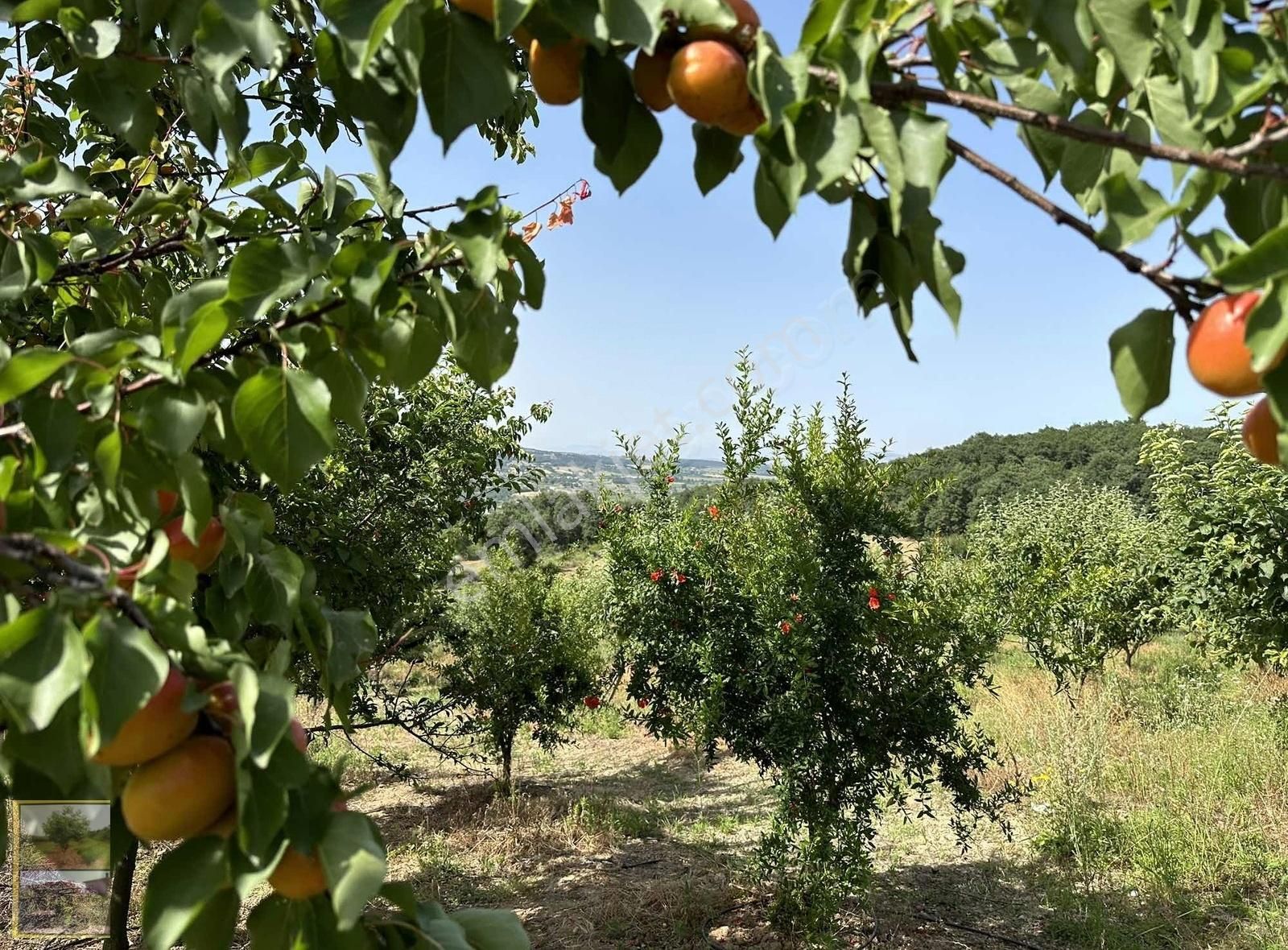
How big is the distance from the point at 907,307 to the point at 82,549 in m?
0.58

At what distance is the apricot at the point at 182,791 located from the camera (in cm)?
50

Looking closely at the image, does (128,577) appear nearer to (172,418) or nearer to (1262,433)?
(172,418)

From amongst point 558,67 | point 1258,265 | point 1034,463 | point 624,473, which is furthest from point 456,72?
point 1034,463

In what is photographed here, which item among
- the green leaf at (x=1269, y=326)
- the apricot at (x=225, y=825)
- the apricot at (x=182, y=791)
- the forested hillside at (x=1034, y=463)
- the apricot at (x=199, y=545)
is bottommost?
the apricot at (x=225, y=825)

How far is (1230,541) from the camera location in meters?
6.72

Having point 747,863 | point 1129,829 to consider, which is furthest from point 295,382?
point 1129,829

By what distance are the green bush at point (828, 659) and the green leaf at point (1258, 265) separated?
10.9ft

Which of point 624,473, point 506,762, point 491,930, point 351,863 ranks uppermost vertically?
point 624,473

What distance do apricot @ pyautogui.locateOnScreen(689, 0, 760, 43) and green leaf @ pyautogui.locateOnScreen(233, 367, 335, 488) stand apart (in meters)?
0.37

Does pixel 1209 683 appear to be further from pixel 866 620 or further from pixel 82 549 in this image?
pixel 82 549

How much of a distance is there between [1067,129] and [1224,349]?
0.16m

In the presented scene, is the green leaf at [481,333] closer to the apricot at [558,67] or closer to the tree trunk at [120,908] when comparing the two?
the apricot at [558,67]

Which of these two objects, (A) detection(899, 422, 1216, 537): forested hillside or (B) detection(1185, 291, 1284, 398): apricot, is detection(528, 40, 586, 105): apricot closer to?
(B) detection(1185, 291, 1284, 398): apricot

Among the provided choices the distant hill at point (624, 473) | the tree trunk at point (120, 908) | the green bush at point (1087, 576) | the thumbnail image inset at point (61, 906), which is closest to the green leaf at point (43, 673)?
the thumbnail image inset at point (61, 906)
